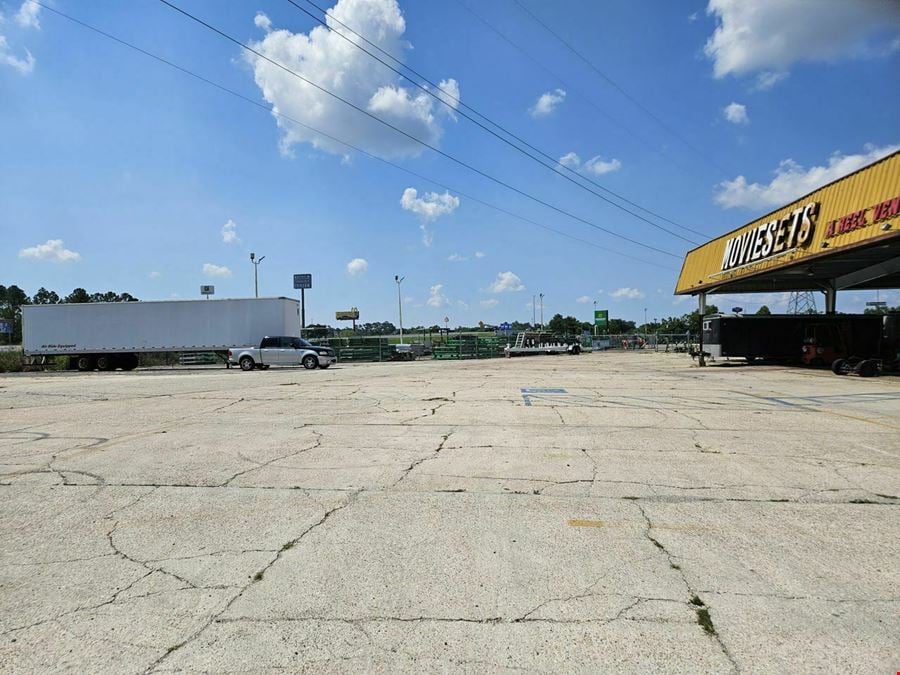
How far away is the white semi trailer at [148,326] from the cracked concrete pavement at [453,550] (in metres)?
22.0

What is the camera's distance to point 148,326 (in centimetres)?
3125

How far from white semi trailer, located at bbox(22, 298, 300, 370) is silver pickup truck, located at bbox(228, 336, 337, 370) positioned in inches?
52.0

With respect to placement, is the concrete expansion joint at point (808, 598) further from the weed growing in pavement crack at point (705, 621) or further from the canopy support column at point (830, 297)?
the canopy support column at point (830, 297)

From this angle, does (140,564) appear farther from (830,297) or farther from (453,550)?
(830,297)

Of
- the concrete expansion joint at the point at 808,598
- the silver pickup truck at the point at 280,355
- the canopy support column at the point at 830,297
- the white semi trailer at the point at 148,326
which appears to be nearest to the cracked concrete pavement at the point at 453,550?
the concrete expansion joint at the point at 808,598

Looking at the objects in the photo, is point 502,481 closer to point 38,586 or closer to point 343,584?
point 343,584

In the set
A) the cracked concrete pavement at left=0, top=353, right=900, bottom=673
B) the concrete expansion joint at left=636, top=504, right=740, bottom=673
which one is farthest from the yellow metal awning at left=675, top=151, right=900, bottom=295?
the concrete expansion joint at left=636, top=504, right=740, bottom=673

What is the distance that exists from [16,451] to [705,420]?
11578mm

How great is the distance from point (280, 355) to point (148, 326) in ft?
29.6

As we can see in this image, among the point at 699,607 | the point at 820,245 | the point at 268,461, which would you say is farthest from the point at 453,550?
the point at 820,245

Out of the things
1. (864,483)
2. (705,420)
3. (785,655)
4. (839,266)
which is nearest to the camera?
(785,655)

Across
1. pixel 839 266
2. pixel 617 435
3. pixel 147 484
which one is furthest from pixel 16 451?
pixel 839 266

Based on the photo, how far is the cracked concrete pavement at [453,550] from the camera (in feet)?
9.24

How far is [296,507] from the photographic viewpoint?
5.09 m
